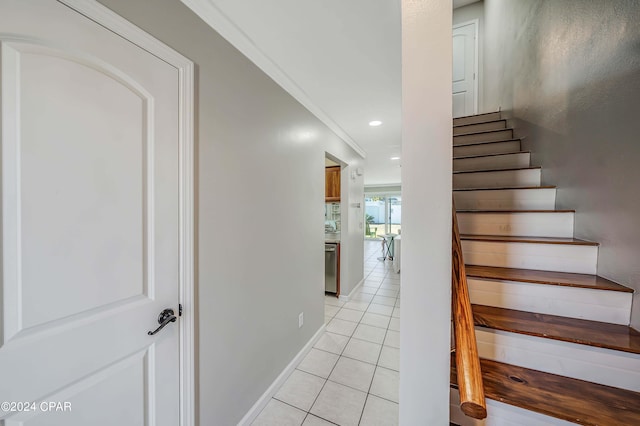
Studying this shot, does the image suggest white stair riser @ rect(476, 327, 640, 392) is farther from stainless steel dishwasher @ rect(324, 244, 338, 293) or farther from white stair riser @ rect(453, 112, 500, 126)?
stainless steel dishwasher @ rect(324, 244, 338, 293)

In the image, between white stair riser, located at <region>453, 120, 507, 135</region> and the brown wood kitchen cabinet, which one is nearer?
white stair riser, located at <region>453, 120, 507, 135</region>

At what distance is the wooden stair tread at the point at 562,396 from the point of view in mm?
784

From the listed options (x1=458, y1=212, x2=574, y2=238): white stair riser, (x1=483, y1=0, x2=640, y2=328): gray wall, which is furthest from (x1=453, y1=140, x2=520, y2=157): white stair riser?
(x1=458, y1=212, x2=574, y2=238): white stair riser

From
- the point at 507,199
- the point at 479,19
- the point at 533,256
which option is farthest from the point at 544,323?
the point at 479,19

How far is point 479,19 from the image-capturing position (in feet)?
11.0

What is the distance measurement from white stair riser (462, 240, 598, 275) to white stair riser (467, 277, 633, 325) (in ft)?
0.82

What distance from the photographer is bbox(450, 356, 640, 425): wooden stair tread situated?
78 centimetres

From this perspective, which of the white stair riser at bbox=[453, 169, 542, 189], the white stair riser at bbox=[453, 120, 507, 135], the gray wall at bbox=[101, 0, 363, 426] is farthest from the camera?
the white stair riser at bbox=[453, 120, 507, 135]

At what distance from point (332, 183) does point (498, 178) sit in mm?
2506

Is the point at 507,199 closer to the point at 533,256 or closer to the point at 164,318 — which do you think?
the point at 533,256

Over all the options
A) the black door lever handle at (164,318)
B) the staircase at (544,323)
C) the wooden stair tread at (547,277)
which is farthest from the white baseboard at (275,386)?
the wooden stair tread at (547,277)

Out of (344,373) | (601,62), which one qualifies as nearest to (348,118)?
(601,62)

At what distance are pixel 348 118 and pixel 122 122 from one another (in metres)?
2.29

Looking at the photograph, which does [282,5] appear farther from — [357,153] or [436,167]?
[357,153]
